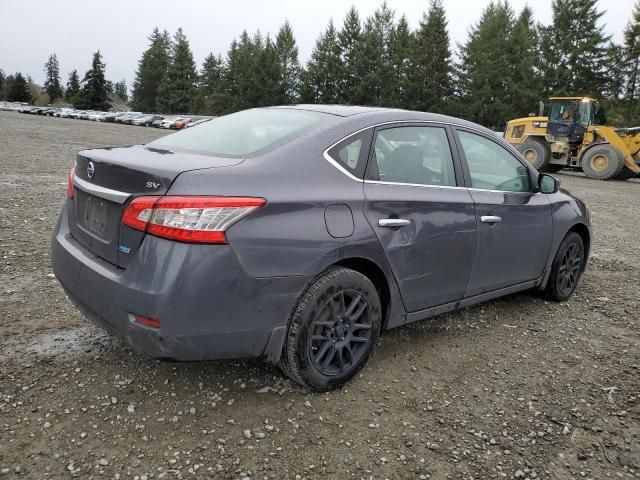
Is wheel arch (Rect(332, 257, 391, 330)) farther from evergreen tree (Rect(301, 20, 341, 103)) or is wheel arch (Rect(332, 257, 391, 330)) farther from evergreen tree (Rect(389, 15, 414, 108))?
evergreen tree (Rect(301, 20, 341, 103))

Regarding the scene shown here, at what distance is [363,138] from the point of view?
9.91 feet

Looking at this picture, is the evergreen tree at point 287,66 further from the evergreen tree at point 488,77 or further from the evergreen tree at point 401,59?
the evergreen tree at point 488,77

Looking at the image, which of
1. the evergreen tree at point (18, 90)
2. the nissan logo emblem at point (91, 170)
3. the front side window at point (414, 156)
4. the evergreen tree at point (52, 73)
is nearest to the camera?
the nissan logo emblem at point (91, 170)

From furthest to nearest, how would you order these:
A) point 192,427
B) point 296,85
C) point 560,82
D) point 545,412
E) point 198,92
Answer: point 198,92, point 296,85, point 560,82, point 545,412, point 192,427

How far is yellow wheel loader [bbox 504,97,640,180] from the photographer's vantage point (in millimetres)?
16922

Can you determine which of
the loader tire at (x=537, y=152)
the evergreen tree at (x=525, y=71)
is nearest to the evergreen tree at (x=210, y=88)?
the evergreen tree at (x=525, y=71)

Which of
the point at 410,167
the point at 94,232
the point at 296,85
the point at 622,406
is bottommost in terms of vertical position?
the point at 622,406

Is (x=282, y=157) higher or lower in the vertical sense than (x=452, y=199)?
higher

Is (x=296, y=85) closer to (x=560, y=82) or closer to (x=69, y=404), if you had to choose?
(x=560, y=82)

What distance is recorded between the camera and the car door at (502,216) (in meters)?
3.62

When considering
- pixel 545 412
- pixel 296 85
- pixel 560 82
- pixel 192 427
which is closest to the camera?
pixel 192 427

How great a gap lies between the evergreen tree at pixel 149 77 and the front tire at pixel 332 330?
82.2 meters

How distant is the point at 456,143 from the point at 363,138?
0.89 m

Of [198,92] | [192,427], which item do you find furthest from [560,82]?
[192,427]
